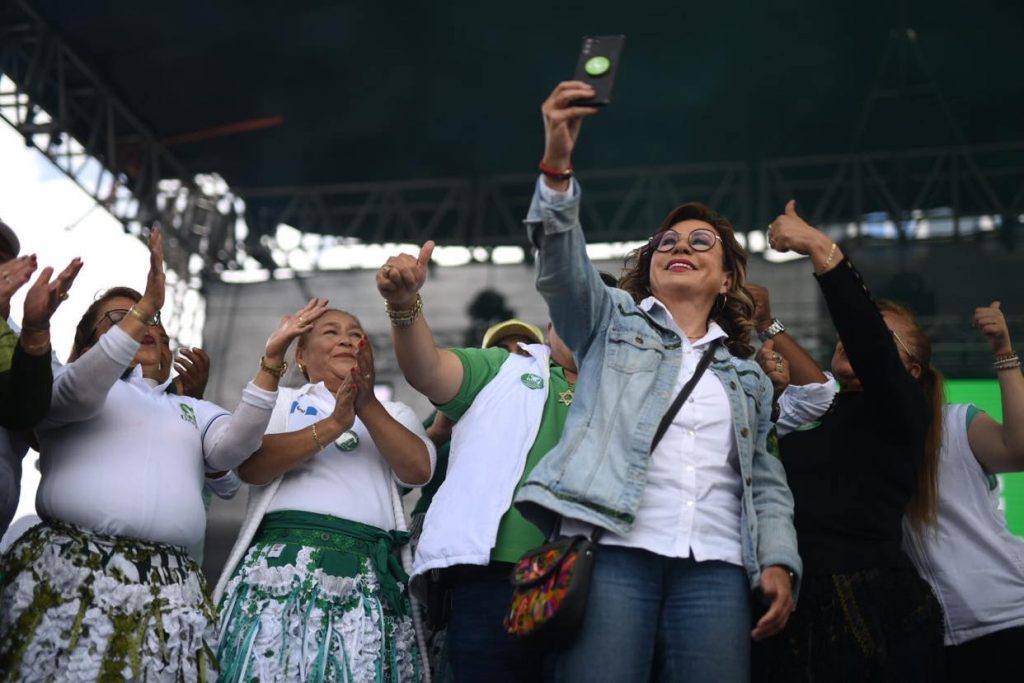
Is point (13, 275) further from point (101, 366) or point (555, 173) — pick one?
point (555, 173)

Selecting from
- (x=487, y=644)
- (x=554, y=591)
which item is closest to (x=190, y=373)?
(x=487, y=644)

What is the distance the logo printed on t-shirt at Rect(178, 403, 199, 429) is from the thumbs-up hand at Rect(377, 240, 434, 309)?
0.69 metres

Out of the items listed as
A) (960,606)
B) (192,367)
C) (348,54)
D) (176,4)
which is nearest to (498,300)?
(348,54)

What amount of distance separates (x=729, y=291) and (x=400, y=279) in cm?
72

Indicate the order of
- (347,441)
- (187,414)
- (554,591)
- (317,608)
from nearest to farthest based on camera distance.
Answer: (554,591) < (317,608) < (187,414) < (347,441)

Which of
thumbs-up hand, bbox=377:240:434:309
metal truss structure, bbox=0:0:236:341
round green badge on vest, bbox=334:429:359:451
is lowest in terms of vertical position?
round green badge on vest, bbox=334:429:359:451

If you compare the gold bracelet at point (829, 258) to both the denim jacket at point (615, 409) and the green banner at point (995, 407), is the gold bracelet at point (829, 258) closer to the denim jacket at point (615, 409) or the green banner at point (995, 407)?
the denim jacket at point (615, 409)

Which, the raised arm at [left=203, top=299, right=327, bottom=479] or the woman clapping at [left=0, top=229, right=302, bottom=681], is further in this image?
the raised arm at [left=203, top=299, right=327, bottom=479]

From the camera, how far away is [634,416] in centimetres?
212

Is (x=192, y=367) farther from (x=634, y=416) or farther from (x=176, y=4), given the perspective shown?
(x=176, y=4)

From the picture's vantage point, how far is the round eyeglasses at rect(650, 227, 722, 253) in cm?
239

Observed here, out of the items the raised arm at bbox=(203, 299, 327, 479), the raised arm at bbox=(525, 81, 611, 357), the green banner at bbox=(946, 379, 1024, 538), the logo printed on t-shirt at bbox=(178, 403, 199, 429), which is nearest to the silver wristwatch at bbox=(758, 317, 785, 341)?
the raised arm at bbox=(525, 81, 611, 357)

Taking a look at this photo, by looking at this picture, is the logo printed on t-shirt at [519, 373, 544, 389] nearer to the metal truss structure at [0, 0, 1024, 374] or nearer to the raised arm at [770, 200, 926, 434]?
the raised arm at [770, 200, 926, 434]

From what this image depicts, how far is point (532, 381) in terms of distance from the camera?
8.78 feet
